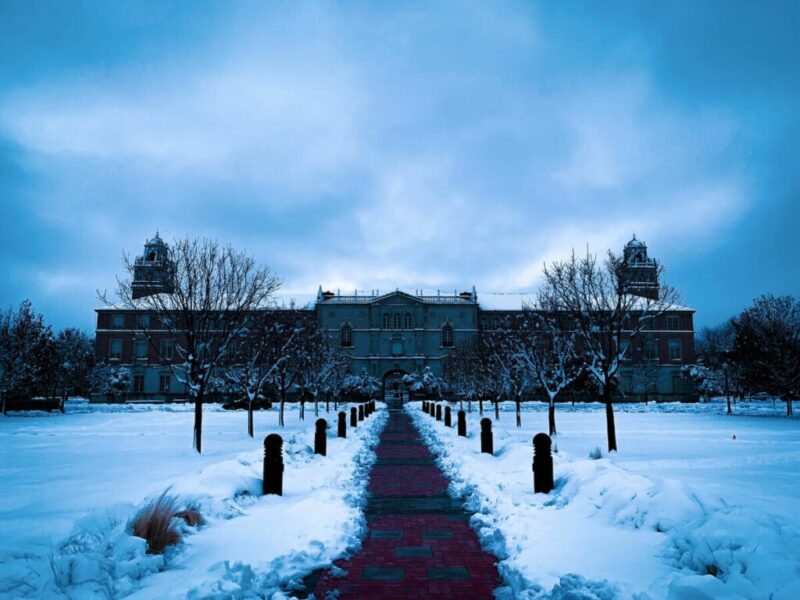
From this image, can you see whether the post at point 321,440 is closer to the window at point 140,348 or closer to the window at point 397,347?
the window at point 397,347

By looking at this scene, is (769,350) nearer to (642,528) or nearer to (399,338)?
(642,528)

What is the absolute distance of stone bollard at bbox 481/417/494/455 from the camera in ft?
46.3

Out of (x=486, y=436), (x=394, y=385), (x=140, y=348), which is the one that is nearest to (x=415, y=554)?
(x=486, y=436)

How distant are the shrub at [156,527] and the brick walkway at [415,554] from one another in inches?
70.0

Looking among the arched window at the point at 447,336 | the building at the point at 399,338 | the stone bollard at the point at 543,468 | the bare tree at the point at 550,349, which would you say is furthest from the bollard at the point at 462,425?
the arched window at the point at 447,336

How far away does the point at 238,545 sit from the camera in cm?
620

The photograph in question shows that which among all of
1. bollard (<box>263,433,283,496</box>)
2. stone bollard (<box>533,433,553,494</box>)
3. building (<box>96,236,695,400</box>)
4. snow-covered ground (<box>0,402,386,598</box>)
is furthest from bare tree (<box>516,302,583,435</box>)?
building (<box>96,236,695,400</box>)

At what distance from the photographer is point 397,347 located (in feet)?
247

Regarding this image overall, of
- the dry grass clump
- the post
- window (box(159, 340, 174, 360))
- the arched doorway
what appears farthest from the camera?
the arched doorway

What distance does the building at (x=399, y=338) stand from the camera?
233 feet

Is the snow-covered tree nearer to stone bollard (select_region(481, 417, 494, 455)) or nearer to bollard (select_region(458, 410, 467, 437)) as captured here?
bollard (select_region(458, 410, 467, 437))

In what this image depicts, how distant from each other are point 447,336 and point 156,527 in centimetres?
7050

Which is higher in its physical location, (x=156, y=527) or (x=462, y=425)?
(x=156, y=527)

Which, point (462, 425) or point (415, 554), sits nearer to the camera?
point (415, 554)
